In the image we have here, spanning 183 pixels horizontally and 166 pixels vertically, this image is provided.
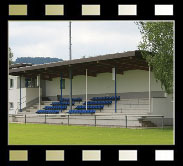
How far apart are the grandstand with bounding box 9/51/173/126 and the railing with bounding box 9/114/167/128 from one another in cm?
6

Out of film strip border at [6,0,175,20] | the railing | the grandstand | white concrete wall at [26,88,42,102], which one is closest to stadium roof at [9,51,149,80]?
the grandstand

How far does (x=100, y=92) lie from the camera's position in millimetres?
34938

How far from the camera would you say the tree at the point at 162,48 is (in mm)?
19781

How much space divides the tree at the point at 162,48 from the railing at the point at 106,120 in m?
3.64

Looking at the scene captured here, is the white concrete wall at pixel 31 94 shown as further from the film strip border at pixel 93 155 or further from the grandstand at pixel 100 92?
the film strip border at pixel 93 155

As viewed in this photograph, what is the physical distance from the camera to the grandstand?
2461cm

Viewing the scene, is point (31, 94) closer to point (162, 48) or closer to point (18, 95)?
point (18, 95)

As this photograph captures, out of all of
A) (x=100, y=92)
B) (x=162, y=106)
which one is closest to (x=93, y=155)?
(x=162, y=106)

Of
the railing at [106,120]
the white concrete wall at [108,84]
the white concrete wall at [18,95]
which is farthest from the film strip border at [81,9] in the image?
the white concrete wall at [18,95]

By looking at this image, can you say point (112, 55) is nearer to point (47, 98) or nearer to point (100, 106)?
point (100, 106)

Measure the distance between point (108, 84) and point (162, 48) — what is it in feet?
47.4

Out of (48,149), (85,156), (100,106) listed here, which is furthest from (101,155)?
(100,106)

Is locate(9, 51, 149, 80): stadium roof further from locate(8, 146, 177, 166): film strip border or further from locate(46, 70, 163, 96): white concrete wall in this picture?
locate(8, 146, 177, 166): film strip border
